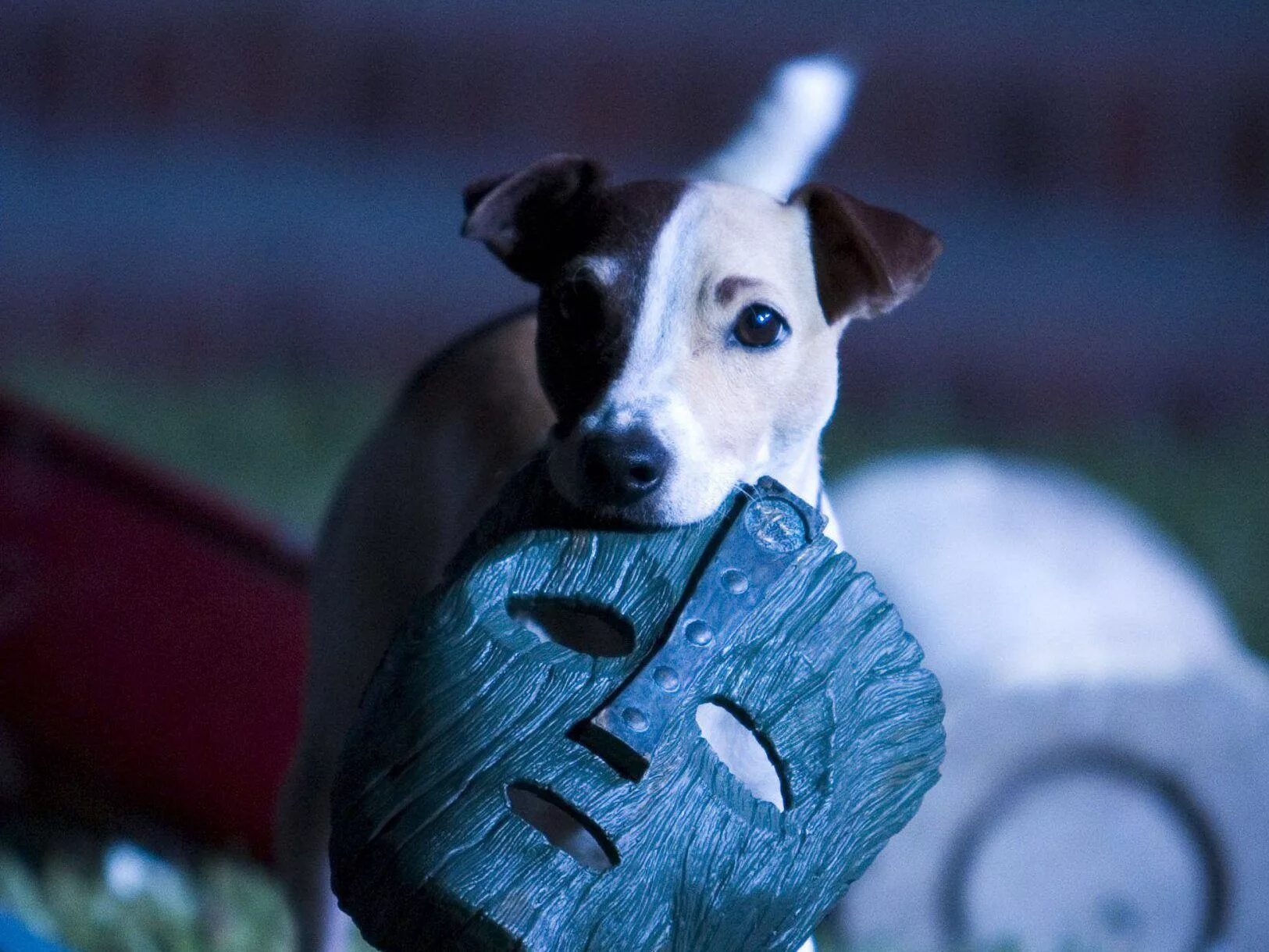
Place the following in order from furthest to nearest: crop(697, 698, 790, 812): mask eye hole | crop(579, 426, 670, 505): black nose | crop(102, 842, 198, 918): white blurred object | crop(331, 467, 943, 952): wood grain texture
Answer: crop(102, 842, 198, 918): white blurred object < crop(697, 698, 790, 812): mask eye hole < crop(579, 426, 670, 505): black nose < crop(331, 467, 943, 952): wood grain texture

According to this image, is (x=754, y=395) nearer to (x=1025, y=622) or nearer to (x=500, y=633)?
(x=500, y=633)

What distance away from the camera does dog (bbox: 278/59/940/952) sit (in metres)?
1.53

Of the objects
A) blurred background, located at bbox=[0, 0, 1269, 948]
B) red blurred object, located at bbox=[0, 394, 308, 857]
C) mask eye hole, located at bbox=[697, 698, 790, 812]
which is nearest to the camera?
mask eye hole, located at bbox=[697, 698, 790, 812]

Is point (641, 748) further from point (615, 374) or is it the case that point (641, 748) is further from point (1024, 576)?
point (1024, 576)

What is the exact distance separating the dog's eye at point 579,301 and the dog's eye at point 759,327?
14 cm

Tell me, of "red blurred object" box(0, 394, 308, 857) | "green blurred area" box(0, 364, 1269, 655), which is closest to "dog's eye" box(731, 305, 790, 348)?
"red blurred object" box(0, 394, 308, 857)

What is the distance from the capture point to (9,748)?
9.52ft

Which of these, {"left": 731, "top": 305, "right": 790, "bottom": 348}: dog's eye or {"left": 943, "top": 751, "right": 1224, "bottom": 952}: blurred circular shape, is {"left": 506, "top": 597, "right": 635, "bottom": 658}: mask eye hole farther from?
{"left": 943, "top": 751, "right": 1224, "bottom": 952}: blurred circular shape

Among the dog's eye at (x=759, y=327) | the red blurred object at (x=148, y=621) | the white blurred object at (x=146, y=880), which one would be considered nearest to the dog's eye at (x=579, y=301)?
the dog's eye at (x=759, y=327)

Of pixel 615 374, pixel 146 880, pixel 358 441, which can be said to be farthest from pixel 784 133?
pixel 358 441

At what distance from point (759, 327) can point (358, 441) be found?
11.5ft

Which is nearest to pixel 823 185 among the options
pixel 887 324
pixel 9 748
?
pixel 9 748

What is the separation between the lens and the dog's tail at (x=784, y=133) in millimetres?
2201

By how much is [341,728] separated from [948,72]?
4530mm
